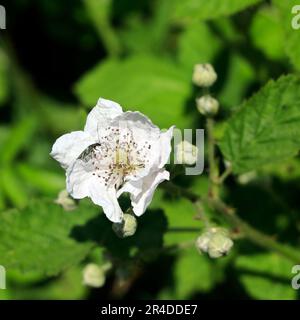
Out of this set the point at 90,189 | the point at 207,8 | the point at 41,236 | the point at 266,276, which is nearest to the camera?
the point at 90,189

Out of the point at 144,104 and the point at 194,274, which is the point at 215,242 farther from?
the point at 144,104

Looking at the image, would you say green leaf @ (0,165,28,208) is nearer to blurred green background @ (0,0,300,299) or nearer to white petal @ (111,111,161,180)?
blurred green background @ (0,0,300,299)

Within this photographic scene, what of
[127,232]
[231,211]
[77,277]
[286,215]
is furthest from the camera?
[77,277]

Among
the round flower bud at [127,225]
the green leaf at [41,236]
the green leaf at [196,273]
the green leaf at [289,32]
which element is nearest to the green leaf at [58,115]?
the green leaf at [196,273]

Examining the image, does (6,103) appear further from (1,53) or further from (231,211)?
(231,211)

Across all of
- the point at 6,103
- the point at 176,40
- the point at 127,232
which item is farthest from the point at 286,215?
the point at 6,103

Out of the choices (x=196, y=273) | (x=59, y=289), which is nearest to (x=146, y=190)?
(x=196, y=273)

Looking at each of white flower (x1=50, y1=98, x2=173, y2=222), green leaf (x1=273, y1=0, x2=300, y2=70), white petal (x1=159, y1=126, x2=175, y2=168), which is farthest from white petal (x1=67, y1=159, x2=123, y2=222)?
green leaf (x1=273, y1=0, x2=300, y2=70)
